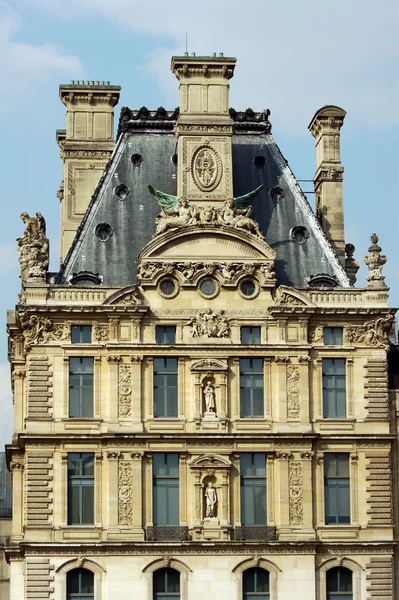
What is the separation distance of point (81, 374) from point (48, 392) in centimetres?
137

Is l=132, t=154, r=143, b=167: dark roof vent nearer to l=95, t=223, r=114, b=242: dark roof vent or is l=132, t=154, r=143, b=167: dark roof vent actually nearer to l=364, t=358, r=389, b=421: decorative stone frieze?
l=95, t=223, r=114, b=242: dark roof vent

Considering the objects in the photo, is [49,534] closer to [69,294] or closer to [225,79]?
[69,294]

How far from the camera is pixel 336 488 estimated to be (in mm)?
74688

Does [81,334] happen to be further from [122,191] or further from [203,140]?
[203,140]

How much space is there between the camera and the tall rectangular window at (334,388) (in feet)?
247

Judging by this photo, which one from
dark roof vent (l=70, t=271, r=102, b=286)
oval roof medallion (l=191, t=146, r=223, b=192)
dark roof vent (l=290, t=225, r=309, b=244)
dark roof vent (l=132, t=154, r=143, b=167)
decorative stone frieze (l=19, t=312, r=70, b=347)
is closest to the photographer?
decorative stone frieze (l=19, t=312, r=70, b=347)

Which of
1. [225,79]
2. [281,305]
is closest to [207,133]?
[225,79]

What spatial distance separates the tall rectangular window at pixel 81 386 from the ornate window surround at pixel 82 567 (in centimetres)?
511

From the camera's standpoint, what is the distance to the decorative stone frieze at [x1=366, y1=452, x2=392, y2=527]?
244ft

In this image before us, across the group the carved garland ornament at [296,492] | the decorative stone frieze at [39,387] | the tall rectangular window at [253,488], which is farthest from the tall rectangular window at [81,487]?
the carved garland ornament at [296,492]

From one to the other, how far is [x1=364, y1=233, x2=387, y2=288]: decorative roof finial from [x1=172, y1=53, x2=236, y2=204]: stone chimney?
549 centimetres

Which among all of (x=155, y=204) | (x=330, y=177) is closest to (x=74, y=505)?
(x=155, y=204)

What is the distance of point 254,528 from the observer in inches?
2901

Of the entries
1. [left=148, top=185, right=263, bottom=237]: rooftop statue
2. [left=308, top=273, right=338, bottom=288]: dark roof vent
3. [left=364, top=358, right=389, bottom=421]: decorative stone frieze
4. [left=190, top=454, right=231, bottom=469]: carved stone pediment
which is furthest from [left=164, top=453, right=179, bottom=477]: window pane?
[left=308, top=273, right=338, bottom=288]: dark roof vent
